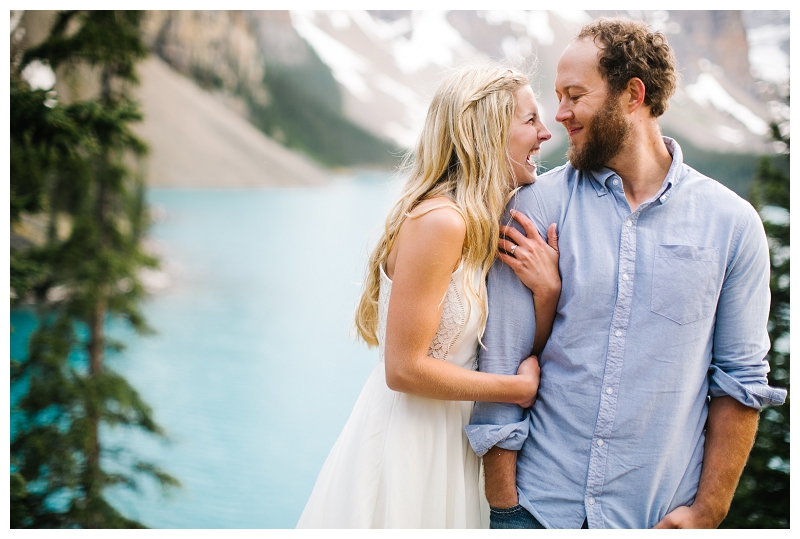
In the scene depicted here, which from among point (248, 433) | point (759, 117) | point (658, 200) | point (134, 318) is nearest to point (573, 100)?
point (658, 200)

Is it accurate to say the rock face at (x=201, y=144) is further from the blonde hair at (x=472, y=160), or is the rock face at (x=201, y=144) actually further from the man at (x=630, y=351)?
the man at (x=630, y=351)

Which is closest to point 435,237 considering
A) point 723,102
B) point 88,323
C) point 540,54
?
point 88,323

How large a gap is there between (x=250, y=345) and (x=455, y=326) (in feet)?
29.7

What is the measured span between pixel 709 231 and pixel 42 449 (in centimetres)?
481

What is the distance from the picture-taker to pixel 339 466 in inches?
59.1

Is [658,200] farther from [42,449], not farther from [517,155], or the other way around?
[42,449]

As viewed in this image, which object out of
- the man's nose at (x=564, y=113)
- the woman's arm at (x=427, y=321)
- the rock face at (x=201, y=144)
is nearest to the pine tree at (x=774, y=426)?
the man's nose at (x=564, y=113)

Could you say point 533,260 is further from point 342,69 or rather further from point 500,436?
point 342,69

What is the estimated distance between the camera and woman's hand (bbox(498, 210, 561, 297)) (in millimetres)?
1320

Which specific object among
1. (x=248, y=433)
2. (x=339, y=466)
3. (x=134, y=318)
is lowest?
(x=248, y=433)

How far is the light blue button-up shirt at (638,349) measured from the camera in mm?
1303

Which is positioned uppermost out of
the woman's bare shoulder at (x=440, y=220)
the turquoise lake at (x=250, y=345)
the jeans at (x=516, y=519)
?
the woman's bare shoulder at (x=440, y=220)

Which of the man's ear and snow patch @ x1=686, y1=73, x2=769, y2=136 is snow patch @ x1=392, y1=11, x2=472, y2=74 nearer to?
snow patch @ x1=686, y1=73, x2=769, y2=136

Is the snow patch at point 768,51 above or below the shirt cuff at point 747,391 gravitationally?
above
